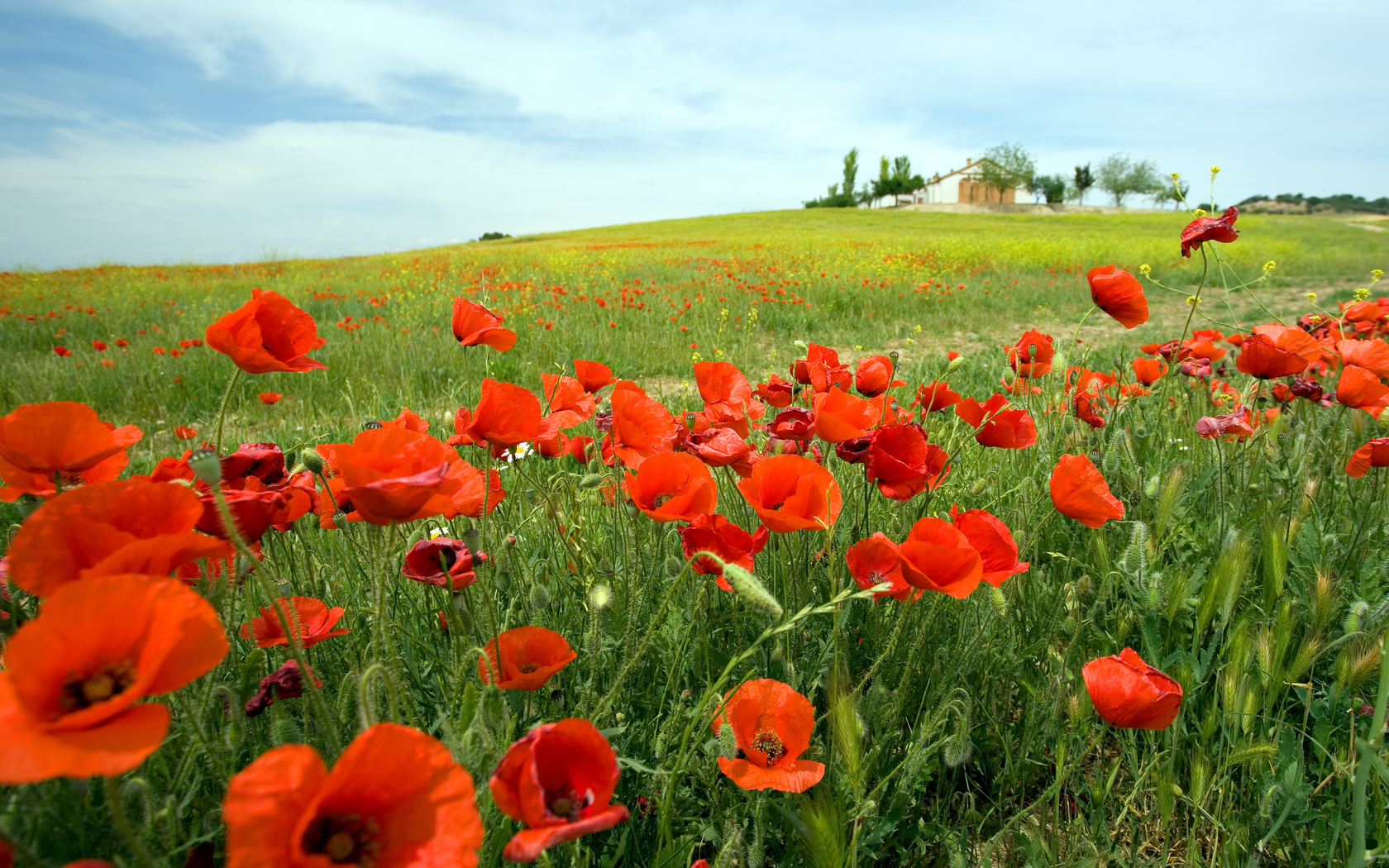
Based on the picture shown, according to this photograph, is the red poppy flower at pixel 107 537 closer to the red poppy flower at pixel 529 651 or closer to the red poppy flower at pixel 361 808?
the red poppy flower at pixel 361 808

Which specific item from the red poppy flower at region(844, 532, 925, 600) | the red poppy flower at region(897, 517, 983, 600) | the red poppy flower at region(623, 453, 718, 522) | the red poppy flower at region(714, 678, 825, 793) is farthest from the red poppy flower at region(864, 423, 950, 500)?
the red poppy flower at region(714, 678, 825, 793)

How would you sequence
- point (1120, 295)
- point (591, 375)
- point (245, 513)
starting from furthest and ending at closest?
point (1120, 295) < point (591, 375) < point (245, 513)

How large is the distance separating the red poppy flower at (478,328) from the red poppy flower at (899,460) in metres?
0.87

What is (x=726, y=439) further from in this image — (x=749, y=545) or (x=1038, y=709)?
(x=1038, y=709)

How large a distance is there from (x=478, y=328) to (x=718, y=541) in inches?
33.1

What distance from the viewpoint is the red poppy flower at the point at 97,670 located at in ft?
1.64

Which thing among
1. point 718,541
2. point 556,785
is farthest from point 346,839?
point 718,541

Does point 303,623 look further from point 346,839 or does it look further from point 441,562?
point 346,839

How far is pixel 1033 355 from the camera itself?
2.07 meters

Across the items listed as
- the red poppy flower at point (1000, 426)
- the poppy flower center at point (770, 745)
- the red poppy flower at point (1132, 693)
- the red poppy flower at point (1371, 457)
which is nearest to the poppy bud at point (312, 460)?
the poppy flower center at point (770, 745)

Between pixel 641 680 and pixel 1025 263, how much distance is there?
672 inches

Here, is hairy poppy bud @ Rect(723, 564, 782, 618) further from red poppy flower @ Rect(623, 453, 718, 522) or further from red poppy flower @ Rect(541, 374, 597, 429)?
red poppy flower @ Rect(541, 374, 597, 429)

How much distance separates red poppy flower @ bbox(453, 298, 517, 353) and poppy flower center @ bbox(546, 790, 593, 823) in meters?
1.11

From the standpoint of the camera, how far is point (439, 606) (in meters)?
1.46
